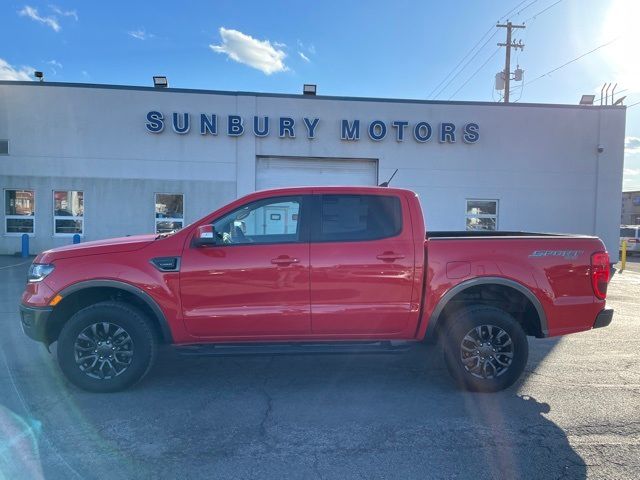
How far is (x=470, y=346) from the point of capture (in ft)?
14.3

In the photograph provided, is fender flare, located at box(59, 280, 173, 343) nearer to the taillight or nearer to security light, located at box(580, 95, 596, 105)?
the taillight

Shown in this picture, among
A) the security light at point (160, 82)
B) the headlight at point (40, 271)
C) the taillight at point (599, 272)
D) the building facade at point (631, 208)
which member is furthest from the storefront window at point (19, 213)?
the building facade at point (631, 208)

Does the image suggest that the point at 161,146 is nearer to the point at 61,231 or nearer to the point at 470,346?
the point at 61,231

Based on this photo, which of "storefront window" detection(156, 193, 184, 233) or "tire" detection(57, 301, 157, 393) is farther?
"storefront window" detection(156, 193, 184, 233)

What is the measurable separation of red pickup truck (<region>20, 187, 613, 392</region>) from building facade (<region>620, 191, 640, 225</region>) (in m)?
57.7

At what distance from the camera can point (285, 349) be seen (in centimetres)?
427

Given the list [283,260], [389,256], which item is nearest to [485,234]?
[389,256]

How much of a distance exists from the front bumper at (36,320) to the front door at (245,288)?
1312 mm

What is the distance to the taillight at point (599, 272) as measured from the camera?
14.3ft

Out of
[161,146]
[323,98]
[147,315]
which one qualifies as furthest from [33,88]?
[147,315]

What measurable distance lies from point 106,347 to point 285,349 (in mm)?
1703

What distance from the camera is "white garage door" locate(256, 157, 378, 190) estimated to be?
637 inches

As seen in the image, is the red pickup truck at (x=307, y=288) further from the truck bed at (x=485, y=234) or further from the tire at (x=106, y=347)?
the truck bed at (x=485, y=234)

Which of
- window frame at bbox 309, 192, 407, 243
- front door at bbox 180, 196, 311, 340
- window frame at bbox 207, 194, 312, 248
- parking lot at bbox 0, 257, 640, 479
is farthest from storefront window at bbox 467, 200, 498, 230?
front door at bbox 180, 196, 311, 340
